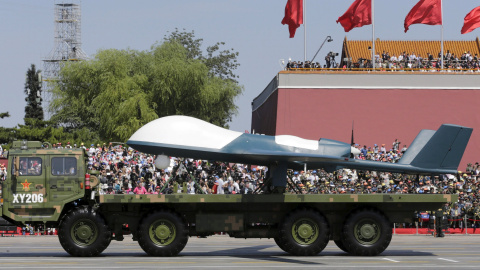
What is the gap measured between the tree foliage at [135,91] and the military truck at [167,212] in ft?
163

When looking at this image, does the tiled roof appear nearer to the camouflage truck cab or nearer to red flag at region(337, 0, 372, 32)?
red flag at region(337, 0, 372, 32)

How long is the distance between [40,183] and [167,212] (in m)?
3.34

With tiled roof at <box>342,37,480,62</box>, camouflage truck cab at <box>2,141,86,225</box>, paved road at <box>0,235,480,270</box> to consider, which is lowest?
paved road at <box>0,235,480,270</box>

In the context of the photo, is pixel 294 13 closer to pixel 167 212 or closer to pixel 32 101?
pixel 167 212

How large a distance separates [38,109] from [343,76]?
3714 centimetres

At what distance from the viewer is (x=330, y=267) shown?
2000cm


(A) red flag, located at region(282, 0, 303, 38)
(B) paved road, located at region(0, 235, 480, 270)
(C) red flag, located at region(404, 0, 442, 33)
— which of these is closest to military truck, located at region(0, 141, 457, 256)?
(B) paved road, located at region(0, 235, 480, 270)

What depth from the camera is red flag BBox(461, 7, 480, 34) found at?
53.5 meters

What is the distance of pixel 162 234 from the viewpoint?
22.2m

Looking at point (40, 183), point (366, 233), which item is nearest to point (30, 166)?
point (40, 183)

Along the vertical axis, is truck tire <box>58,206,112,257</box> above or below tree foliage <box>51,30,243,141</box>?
below

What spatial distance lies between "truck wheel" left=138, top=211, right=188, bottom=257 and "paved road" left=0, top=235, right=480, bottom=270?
295mm

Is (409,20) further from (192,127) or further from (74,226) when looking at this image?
(74,226)

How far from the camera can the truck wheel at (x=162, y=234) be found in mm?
22156
